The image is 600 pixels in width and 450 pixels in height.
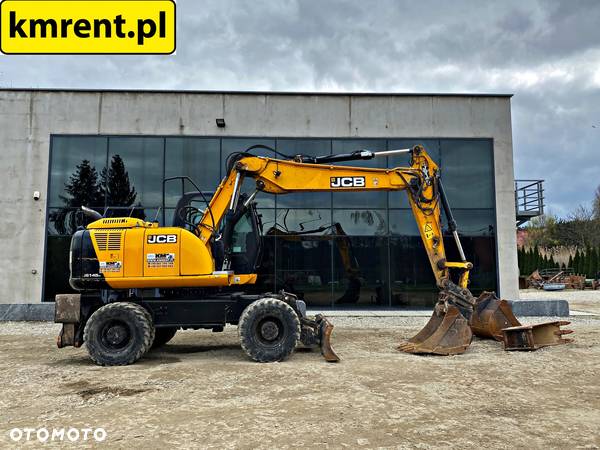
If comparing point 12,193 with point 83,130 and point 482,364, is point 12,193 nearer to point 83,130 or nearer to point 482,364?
→ point 83,130

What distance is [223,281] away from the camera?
29.2 ft

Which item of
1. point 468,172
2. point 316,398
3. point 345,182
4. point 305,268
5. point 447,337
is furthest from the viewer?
point 468,172

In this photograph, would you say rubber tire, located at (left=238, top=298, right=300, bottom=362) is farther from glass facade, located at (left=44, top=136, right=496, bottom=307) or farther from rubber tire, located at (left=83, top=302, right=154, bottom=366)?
glass facade, located at (left=44, top=136, right=496, bottom=307)

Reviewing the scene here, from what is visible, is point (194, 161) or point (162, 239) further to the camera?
point (194, 161)

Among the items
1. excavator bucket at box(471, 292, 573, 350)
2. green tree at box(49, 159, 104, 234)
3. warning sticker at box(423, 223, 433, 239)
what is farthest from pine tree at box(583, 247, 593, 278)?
green tree at box(49, 159, 104, 234)

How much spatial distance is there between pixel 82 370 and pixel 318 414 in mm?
4648

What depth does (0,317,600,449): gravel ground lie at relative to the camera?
15.9 ft

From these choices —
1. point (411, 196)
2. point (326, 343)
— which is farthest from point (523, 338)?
point (326, 343)

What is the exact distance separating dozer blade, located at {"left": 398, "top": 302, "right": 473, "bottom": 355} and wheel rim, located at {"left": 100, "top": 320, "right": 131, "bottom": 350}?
529 centimetres

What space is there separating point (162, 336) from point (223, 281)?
7.93 feet

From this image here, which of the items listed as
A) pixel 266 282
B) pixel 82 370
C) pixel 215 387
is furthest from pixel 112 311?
pixel 266 282

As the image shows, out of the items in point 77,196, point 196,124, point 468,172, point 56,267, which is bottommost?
point 56,267

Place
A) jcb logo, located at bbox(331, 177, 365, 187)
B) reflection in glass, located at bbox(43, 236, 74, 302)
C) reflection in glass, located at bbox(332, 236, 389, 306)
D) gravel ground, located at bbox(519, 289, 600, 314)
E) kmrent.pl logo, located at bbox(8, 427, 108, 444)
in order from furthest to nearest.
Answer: gravel ground, located at bbox(519, 289, 600, 314), reflection in glass, located at bbox(332, 236, 389, 306), reflection in glass, located at bbox(43, 236, 74, 302), jcb logo, located at bbox(331, 177, 365, 187), kmrent.pl logo, located at bbox(8, 427, 108, 444)

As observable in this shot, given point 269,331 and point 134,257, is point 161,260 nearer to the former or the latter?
point 134,257
